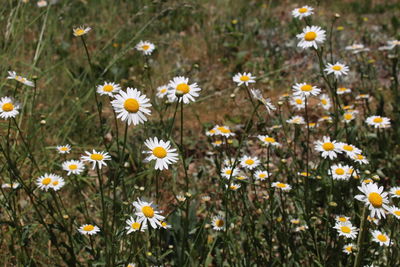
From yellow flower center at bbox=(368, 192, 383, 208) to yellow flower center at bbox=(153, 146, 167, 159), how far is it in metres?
0.68

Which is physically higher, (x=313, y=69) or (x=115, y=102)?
(x=313, y=69)

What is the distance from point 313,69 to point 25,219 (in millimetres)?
2763

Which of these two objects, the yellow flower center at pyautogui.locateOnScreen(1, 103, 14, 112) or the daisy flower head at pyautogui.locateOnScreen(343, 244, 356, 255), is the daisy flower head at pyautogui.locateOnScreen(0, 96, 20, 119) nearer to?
the yellow flower center at pyautogui.locateOnScreen(1, 103, 14, 112)

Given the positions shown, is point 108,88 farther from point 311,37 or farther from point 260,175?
point 311,37

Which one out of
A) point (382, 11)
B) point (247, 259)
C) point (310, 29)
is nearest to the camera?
point (247, 259)

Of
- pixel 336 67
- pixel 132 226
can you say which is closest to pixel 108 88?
pixel 132 226

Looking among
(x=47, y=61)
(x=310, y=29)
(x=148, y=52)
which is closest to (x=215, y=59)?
(x=47, y=61)

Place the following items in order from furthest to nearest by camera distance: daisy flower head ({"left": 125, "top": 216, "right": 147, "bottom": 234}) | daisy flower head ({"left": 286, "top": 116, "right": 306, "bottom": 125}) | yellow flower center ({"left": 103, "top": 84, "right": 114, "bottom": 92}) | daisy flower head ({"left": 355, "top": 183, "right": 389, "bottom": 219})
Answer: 1. daisy flower head ({"left": 286, "top": 116, "right": 306, "bottom": 125})
2. yellow flower center ({"left": 103, "top": 84, "right": 114, "bottom": 92})
3. daisy flower head ({"left": 125, "top": 216, "right": 147, "bottom": 234})
4. daisy flower head ({"left": 355, "top": 183, "right": 389, "bottom": 219})

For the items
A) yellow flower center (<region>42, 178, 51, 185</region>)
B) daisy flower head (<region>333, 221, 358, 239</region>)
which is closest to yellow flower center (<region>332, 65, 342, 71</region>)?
daisy flower head (<region>333, 221, 358, 239</region>)

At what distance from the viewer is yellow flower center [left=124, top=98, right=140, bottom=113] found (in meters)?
1.43

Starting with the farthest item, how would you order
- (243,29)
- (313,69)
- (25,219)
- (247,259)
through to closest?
(243,29), (313,69), (25,219), (247,259)

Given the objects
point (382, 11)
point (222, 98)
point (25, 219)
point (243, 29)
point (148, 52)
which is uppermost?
point (382, 11)

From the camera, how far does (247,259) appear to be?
71.0 inches

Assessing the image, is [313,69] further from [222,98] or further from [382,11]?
[382,11]
